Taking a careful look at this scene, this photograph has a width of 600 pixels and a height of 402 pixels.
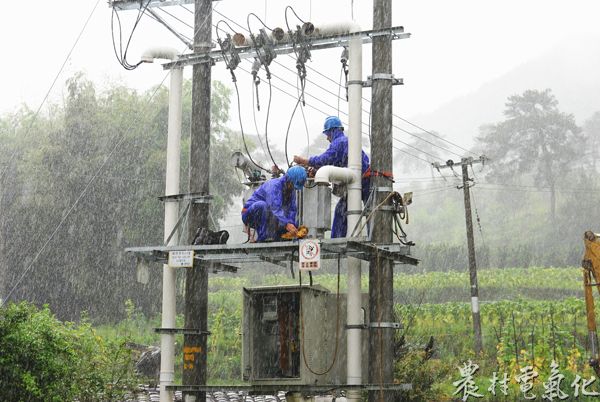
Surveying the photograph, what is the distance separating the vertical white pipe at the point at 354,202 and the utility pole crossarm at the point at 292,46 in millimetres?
165

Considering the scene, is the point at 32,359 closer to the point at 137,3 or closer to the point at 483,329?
the point at 137,3

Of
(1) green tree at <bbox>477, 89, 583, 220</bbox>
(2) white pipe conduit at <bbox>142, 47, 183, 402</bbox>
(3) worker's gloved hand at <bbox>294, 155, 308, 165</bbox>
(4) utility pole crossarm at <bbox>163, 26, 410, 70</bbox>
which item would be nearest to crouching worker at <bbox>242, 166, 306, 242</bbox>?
(3) worker's gloved hand at <bbox>294, 155, 308, 165</bbox>

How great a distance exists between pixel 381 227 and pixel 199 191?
107 inches

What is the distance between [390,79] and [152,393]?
13.5m

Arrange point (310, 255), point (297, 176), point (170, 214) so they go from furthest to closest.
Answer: point (170, 214), point (297, 176), point (310, 255)

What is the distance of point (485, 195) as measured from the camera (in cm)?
9550

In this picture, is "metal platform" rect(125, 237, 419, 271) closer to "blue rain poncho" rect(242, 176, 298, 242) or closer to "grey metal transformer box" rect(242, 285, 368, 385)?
"blue rain poncho" rect(242, 176, 298, 242)

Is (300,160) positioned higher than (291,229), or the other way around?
(300,160)

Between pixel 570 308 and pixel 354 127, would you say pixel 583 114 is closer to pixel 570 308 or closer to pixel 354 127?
pixel 570 308

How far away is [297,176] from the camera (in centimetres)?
1055

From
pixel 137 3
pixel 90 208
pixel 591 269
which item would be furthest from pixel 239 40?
pixel 90 208

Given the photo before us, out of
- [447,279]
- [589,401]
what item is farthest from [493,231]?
[589,401]

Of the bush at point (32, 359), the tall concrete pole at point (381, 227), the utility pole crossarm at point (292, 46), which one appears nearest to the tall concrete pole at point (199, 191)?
the utility pole crossarm at point (292, 46)

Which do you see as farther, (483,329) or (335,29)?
(483,329)
